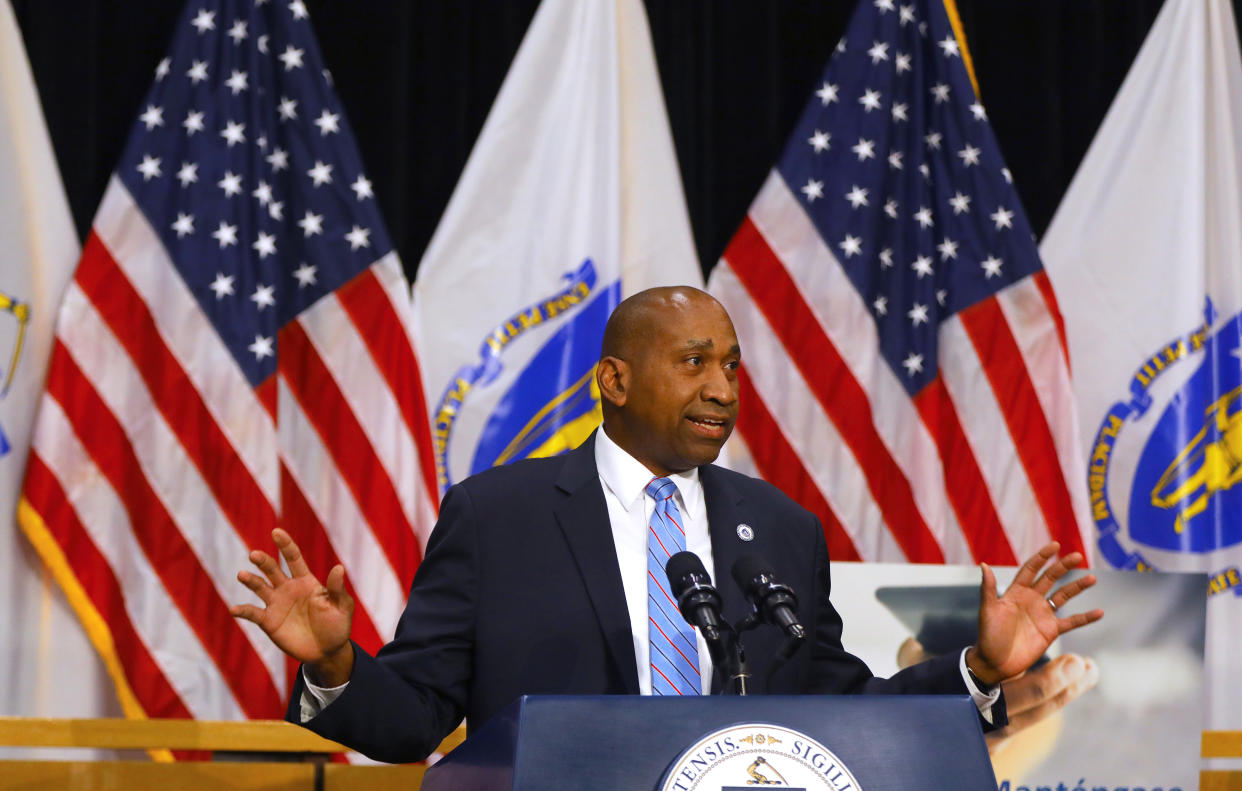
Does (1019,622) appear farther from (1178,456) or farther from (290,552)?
(1178,456)

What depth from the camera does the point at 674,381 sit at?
234 cm

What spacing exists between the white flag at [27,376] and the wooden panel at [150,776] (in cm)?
28

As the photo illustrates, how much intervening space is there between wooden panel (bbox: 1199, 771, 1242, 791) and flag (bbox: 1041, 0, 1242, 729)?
13.7 inches

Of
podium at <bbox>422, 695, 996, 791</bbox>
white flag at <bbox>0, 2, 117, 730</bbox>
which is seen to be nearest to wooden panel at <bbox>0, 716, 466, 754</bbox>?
white flag at <bbox>0, 2, 117, 730</bbox>

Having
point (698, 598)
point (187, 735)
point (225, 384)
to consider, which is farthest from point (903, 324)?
point (698, 598)

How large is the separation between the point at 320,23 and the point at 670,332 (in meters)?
2.94

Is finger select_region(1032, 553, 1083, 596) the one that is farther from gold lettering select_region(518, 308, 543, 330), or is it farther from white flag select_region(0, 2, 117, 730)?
white flag select_region(0, 2, 117, 730)

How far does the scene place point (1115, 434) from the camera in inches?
195

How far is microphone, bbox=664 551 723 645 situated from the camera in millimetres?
1746

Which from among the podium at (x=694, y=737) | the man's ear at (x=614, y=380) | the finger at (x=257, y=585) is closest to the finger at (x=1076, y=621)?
the podium at (x=694, y=737)

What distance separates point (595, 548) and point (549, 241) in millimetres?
2356

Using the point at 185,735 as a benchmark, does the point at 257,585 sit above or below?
above

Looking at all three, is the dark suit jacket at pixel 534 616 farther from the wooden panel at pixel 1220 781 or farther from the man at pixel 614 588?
the wooden panel at pixel 1220 781

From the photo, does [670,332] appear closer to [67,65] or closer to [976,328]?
[976,328]
